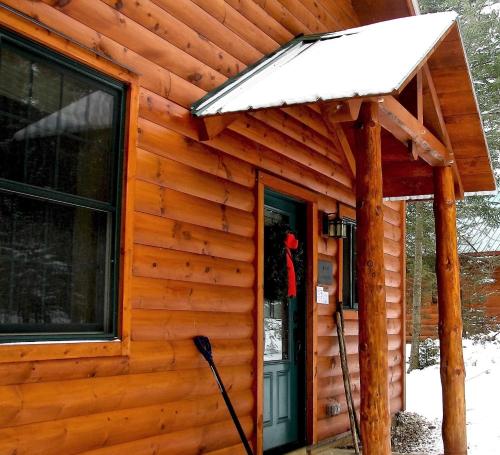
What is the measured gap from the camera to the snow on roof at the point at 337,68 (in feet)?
13.7

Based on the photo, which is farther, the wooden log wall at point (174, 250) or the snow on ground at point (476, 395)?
the snow on ground at point (476, 395)

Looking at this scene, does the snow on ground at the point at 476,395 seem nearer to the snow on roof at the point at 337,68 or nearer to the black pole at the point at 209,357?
the black pole at the point at 209,357

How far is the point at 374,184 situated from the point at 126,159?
1720 millimetres

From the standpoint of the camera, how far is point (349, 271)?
7.83 meters

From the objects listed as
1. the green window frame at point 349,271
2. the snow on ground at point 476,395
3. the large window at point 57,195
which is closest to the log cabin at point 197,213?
the large window at point 57,195

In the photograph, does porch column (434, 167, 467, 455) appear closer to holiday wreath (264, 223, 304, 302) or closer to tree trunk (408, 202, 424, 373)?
holiday wreath (264, 223, 304, 302)

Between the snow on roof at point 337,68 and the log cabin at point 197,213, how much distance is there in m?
0.02

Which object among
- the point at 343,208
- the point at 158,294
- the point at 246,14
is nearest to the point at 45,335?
the point at 158,294

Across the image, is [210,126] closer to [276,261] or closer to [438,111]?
[276,261]

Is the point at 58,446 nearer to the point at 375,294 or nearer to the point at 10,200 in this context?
the point at 10,200

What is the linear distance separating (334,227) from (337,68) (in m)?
2.63

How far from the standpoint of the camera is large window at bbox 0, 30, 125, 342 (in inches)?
129

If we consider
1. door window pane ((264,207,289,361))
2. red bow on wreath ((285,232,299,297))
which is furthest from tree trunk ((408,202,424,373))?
red bow on wreath ((285,232,299,297))

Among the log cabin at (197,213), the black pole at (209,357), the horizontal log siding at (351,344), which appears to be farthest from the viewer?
the horizontal log siding at (351,344)
